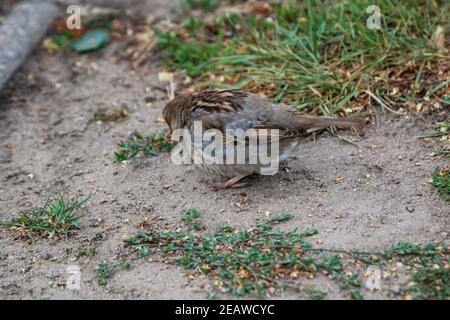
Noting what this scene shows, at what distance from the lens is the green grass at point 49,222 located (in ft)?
16.7

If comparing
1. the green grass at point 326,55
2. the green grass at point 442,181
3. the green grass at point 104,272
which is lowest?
the green grass at point 104,272

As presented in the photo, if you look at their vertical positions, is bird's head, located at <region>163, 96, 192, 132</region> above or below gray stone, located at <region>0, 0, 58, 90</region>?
below

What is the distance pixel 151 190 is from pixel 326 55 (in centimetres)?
224

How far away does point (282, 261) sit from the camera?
4.47m

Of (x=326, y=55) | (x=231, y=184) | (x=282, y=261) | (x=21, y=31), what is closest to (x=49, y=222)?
(x=231, y=184)

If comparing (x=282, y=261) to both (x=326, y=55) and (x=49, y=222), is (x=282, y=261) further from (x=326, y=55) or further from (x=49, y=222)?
(x=326, y=55)

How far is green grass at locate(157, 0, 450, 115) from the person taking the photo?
6.23 metres

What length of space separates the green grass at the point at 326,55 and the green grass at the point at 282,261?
6.15 ft

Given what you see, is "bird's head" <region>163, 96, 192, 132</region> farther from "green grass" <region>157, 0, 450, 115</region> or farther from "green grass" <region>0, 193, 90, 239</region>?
"green grass" <region>157, 0, 450, 115</region>

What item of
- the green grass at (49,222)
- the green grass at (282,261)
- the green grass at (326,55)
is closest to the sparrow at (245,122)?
the green grass at (282,261)

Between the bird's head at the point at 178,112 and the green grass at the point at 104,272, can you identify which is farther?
the bird's head at the point at 178,112

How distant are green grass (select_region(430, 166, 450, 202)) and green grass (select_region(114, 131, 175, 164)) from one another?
7.32ft

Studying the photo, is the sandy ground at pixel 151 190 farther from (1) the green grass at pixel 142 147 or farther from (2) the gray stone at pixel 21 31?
(2) the gray stone at pixel 21 31

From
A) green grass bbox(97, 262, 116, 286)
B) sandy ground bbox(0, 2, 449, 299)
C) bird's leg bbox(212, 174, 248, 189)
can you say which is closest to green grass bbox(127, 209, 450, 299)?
sandy ground bbox(0, 2, 449, 299)
